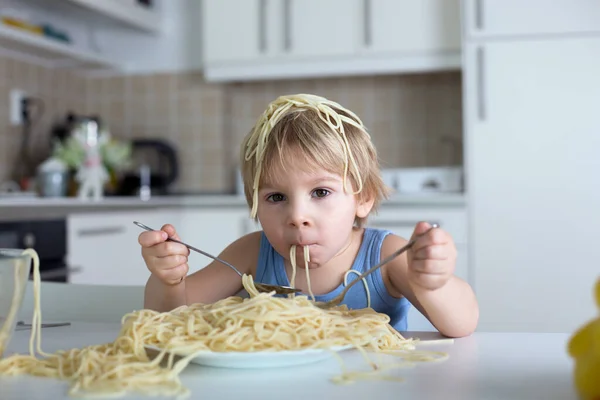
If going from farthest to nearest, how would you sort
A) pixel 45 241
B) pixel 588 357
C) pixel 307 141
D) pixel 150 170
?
pixel 150 170
pixel 45 241
pixel 307 141
pixel 588 357

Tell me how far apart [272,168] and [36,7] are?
261cm

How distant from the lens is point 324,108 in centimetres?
105

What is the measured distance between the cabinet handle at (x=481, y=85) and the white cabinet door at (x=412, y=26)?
0.20 metres

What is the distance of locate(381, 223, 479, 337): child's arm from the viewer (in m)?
0.76

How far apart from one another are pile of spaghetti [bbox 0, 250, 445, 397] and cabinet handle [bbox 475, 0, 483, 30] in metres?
2.29

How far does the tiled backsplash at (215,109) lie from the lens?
11.0ft

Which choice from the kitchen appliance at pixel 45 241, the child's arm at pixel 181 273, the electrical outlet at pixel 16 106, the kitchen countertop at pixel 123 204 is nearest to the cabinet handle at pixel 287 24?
the kitchen countertop at pixel 123 204

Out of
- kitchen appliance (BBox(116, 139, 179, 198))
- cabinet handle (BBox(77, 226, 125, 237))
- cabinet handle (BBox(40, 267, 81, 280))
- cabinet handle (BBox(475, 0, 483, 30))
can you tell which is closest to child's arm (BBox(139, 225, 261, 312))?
cabinet handle (BBox(40, 267, 81, 280))

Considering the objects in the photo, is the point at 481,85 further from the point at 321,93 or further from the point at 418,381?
the point at 418,381

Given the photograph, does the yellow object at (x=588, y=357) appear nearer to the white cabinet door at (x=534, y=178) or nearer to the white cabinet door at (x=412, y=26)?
the white cabinet door at (x=534, y=178)

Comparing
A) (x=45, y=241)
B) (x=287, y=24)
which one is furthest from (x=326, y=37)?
(x=45, y=241)

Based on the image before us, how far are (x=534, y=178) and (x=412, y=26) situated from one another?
0.80m

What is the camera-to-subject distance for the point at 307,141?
106 cm

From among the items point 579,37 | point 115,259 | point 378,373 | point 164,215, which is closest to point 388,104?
point 579,37
